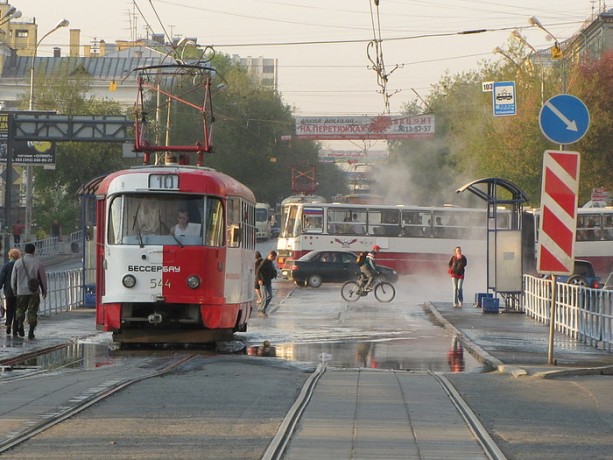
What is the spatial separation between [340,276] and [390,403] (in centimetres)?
3565

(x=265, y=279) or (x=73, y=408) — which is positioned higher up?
(x=265, y=279)

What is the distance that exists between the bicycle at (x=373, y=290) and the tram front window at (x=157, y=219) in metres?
18.5

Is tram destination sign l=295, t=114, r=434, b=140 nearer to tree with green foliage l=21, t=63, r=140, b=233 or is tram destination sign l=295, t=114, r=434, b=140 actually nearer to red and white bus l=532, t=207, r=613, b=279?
tree with green foliage l=21, t=63, r=140, b=233

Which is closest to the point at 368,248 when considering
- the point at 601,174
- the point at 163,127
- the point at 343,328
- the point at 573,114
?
the point at 601,174

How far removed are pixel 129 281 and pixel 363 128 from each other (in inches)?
1913

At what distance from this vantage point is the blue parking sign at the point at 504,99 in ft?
159

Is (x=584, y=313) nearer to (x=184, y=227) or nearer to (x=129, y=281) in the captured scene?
(x=184, y=227)

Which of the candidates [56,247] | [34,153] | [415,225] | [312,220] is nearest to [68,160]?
[56,247]

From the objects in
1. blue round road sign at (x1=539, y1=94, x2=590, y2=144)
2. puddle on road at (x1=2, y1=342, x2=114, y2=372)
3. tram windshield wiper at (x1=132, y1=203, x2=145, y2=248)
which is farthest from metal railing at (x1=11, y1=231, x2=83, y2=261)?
blue round road sign at (x1=539, y1=94, x2=590, y2=144)

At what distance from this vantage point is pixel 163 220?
798 inches

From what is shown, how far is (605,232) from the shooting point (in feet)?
176

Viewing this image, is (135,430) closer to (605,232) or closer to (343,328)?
(343,328)

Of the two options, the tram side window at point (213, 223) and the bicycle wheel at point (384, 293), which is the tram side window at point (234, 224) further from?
the bicycle wheel at point (384, 293)

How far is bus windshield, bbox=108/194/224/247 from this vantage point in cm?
2019
